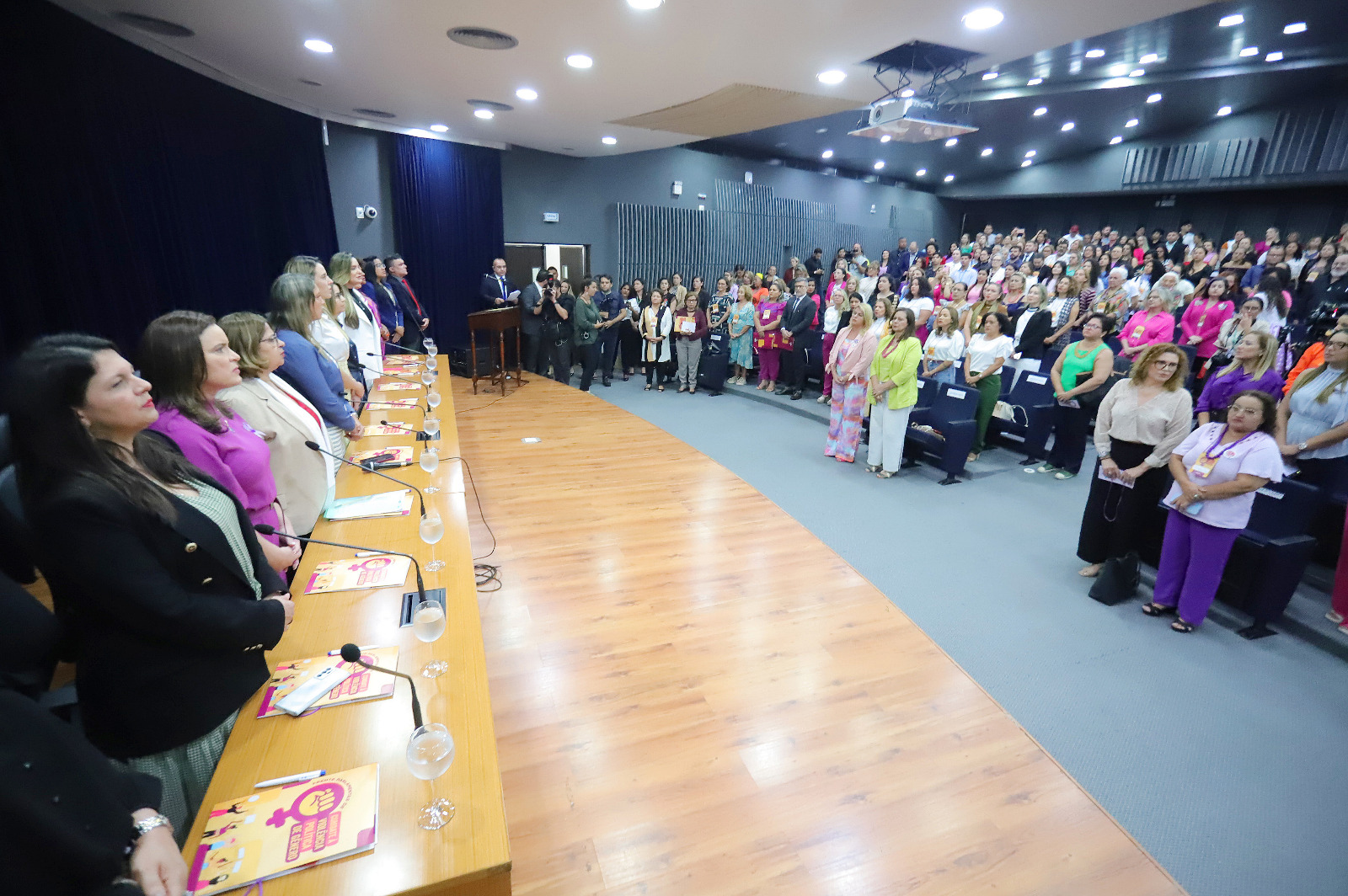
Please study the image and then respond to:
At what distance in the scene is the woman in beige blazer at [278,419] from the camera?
204cm

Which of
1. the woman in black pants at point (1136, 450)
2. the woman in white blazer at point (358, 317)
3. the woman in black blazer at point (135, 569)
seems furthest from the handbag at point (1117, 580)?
the woman in white blazer at point (358, 317)

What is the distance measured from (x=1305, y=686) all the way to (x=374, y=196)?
973 centimetres

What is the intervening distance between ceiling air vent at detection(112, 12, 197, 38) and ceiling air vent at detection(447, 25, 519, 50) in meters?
1.82

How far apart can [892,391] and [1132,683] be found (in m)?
2.65

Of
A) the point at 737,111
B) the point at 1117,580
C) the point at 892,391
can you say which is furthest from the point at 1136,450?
the point at 737,111

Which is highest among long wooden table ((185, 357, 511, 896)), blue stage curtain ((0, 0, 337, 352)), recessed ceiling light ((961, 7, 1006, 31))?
recessed ceiling light ((961, 7, 1006, 31))

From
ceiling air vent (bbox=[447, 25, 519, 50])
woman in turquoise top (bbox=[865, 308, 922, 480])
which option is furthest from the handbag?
ceiling air vent (bbox=[447, 25, 519, 50])

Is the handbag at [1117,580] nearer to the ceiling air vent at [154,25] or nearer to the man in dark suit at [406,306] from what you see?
the man in dark suit at [406,306]

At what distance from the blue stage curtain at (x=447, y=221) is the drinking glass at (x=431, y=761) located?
8499 millimetres

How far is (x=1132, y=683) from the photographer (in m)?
2.56

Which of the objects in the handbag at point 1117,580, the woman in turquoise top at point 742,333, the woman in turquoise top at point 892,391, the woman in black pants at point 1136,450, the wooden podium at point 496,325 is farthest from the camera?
the woman in turquoise top at point 742,333

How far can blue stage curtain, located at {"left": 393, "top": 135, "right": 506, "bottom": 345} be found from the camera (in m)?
8.08

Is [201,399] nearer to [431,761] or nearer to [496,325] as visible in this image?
[431,761]

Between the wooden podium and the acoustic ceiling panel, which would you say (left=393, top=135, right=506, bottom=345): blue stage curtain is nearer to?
the wooden podium
